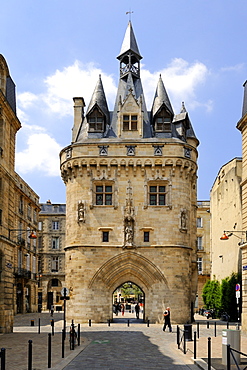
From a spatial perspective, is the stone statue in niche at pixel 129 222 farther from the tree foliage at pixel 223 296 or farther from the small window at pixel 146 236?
the tree foliage at pixel 223 296

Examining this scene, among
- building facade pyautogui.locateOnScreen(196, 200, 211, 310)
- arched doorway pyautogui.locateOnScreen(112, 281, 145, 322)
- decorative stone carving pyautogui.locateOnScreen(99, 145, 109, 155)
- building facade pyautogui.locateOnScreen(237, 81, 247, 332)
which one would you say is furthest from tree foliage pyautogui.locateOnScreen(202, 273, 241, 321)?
decorative stone carving pyautogui.locateOnScreen(99, 145, 109, 155)

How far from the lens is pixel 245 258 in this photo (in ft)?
84.4

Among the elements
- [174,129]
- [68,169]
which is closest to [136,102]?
[174,129]

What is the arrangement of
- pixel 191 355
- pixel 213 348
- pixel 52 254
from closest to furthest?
pixel 191 355, pixel 213 348, pixel 52 254

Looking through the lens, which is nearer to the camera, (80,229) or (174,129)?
(80,229)

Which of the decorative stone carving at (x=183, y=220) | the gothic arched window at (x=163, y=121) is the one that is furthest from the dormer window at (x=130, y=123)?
the decorative stone carving at (x=183, y=220)

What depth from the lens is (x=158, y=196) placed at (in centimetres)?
3466

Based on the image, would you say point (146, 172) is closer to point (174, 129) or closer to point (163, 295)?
point (174, 129)

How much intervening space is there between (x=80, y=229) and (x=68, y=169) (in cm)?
426

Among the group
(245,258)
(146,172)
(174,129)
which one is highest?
(174,129)

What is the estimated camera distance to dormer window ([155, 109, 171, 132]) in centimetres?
3628

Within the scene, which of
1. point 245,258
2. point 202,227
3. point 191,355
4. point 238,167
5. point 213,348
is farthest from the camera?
point 202,227

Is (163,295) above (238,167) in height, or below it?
below

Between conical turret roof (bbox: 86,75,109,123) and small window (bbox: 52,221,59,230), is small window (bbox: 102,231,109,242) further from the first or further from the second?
small window (bbox: 52,221,59,230)
